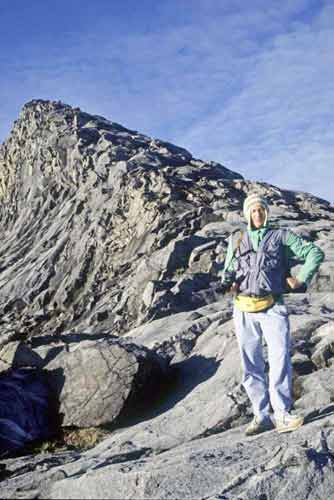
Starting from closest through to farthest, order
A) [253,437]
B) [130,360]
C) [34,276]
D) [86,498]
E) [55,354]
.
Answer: [86,498], [253,437], [130,360], [55,354], [34,276]

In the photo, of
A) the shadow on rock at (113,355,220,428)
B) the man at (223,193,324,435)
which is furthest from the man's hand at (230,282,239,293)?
the shadow on rock at (113,355,220,428)

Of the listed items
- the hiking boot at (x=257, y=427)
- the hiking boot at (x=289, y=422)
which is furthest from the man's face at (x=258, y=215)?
the hiking boot at (x=257, y=427)

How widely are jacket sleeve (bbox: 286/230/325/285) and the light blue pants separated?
676 mm

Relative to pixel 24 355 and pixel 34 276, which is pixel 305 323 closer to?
pixel 24 355

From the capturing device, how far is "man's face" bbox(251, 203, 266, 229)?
9156 millimetres

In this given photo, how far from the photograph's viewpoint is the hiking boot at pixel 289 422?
8.70 meters

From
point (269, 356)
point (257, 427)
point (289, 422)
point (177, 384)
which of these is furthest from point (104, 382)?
point (289, 422)

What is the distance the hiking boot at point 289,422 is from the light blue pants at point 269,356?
0.10m

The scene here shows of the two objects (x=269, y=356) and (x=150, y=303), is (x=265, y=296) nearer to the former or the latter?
(x=269, y=356)

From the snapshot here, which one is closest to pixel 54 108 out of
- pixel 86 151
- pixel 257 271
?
pixel 86 151

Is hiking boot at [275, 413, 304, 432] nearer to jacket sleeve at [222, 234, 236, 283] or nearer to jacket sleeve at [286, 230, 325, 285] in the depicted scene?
jacket sleeve at [286, 230, 325, 285]

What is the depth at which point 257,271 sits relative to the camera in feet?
29.4

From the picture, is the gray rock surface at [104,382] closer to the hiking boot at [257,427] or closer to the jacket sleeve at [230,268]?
the hiking boot at [257,427]

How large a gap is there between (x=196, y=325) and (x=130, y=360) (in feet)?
17.2
